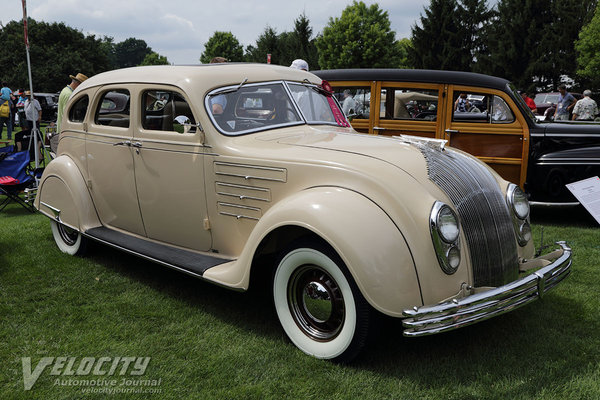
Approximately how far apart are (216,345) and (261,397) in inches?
27.5

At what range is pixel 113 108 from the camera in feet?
16.1

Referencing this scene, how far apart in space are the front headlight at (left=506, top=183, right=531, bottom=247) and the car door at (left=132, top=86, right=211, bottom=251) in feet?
7.26

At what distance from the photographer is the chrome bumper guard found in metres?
2.65

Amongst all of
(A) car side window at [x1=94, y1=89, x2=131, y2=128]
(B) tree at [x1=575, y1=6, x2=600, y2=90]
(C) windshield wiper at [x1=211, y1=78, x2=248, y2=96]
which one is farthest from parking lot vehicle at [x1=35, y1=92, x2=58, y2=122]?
(B) tree at [x1=575, y1=6, x2=600, y2=90]

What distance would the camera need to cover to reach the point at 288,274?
10.7 feet

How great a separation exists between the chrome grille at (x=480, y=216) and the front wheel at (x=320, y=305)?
0.76m

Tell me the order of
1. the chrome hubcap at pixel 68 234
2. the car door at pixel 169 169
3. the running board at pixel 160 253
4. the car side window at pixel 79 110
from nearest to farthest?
the running board at pixel 160 253
the car door at pixel 169 169
the car side window at pixel 79 110
the chrome hubcap at pixel 68 234

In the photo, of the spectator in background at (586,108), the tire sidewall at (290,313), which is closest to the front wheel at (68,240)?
the tire sidewall at (290,313)

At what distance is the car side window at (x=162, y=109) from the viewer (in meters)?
4.21

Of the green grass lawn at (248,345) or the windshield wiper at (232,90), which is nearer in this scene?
the green grass lawn at (248,345)

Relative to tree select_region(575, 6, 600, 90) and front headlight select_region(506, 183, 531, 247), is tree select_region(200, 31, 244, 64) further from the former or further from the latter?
front headlight select_region(506, 183, 531, 247)

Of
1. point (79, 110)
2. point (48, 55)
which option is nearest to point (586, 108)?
point (79, 110)

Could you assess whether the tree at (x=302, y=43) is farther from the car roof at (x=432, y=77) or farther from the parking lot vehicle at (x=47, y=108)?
the car roof at (x=432, y=77)

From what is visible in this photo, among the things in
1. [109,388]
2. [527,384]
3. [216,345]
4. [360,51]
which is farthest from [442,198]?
[360,51]
